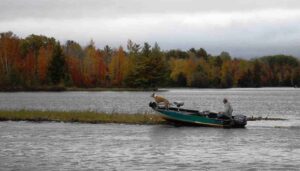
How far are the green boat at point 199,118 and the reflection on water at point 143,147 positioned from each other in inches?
33.3

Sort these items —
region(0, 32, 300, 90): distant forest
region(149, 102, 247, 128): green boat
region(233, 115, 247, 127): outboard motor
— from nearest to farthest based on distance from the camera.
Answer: region(233, 115, 247, 127): outboard motor
region(149, 102, 247, 128): green boat
region(0, 32, 300, 90): distant forest

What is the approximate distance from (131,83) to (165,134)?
114048 millimetres

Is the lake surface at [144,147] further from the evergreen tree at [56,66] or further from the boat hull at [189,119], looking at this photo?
the evergreen tree at [56,66]

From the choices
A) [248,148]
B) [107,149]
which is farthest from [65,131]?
[248,148]

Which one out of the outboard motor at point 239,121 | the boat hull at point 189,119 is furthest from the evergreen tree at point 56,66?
the outboard motor at point 239,121

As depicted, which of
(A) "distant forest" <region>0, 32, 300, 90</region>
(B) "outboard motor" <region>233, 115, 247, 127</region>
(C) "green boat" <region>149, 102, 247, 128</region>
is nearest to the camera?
(B) "outboard motor" <region>233, 115, 247, 127</region>

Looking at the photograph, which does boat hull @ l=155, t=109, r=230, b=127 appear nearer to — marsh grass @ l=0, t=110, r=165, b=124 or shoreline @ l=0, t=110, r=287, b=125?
shoreline @ l=0, t=110, r=287, b=125

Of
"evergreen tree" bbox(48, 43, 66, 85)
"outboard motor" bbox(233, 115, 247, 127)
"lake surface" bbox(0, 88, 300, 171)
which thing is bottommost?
"lake surface" bbox(0, 88, 300, 171)

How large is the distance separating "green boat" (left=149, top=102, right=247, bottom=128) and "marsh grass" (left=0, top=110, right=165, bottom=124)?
1318 mm

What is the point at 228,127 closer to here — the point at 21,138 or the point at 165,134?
the point at 165,134

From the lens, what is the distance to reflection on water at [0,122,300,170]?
1160 inches

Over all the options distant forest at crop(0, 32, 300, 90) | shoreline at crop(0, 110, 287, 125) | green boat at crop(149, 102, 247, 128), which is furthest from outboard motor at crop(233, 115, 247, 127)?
distant forest at crop(0, 32, 300, 90)

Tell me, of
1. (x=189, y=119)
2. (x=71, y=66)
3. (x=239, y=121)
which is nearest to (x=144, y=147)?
(x=189, y=119)

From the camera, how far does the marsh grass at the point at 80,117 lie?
169 feet
